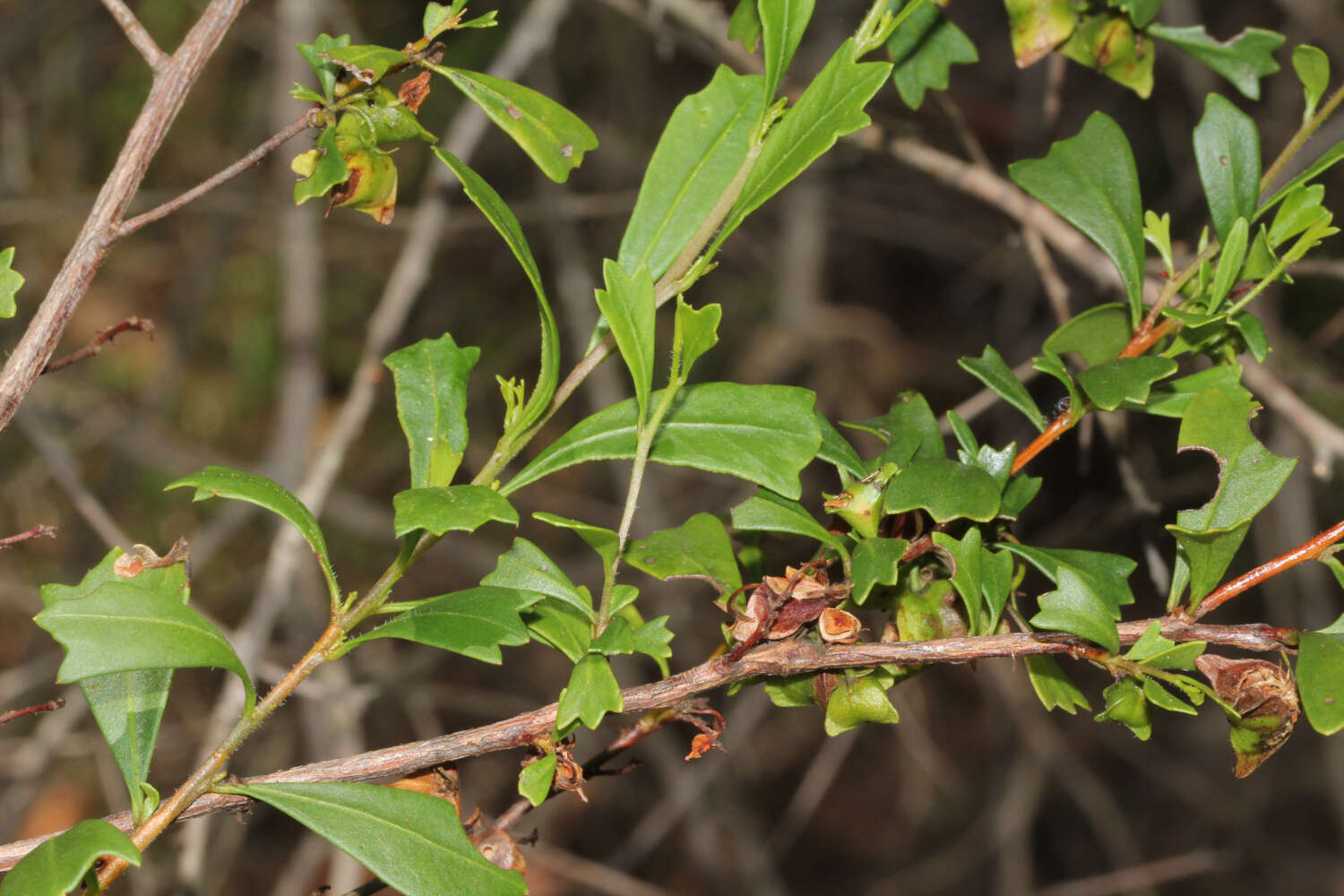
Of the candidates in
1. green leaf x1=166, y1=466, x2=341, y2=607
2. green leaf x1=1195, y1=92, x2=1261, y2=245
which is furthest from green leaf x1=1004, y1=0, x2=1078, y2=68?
green leaf x1=166, y1=466, x2=341, y2=607

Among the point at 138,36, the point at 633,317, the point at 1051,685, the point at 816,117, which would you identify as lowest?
the point at 1051,685

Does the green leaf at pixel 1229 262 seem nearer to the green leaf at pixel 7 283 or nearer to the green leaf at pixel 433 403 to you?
the green leaf at pixel 433 403

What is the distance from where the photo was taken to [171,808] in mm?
843

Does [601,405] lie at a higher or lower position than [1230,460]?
lower

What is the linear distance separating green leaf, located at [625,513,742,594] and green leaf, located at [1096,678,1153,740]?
31cm

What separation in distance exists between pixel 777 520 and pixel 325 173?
17.7 inches

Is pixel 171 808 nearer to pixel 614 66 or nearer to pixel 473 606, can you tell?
pixel 473 606

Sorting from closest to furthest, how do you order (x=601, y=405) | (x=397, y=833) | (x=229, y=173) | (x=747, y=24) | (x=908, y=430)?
(x=397, y=833) → (x=229, y=173) → (x=908, y=430) → (x=747, y=24) → (x=601, y=405)

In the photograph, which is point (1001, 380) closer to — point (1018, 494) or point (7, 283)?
A: point (1018, 494)

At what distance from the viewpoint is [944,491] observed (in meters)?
0.89

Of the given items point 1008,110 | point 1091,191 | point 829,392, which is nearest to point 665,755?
point 829,392

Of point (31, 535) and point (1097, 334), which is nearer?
point (31, 535)

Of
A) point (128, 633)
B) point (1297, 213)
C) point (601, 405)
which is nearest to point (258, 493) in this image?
point (128, 633)

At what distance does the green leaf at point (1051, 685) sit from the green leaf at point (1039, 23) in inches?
28.1
